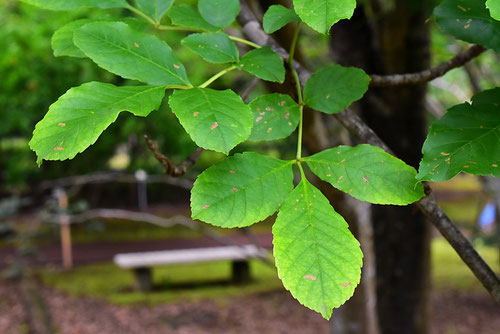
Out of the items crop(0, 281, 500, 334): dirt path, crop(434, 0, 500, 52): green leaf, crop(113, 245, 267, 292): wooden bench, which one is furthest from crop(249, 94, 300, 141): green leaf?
crop(113, 245, 267, 292): wooden bench

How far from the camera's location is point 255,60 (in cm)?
76

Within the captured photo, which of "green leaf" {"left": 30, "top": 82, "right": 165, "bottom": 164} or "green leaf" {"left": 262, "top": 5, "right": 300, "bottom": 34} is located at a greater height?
"green leaf" {"left": 262, "top": 5, "right": 300, "bottom": 34}

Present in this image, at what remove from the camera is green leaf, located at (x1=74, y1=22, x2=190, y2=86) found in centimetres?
68

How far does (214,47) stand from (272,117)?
129 mm

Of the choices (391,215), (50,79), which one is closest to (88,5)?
(391,215)

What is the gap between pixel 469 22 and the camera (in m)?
0.78

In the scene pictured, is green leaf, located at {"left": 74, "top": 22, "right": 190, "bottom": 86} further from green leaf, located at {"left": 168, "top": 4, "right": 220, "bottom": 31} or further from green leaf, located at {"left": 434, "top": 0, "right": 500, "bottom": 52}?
green leaf, located at {"left": 434, "top": 0, "right": 500, "bottom": 52}

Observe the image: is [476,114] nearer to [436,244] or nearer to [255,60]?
[255,60]

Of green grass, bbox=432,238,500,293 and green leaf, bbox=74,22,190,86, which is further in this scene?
green grass, bbox=432,238,500,293

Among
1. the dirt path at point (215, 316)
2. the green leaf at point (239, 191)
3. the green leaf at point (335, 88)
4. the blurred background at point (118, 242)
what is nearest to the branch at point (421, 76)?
the green leaf at point (335, 88)

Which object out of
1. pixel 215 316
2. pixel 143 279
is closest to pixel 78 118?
pixel 215 316

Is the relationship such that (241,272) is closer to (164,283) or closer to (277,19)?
(164,283)

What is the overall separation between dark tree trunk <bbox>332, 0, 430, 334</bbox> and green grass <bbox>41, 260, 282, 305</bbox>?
186 inches

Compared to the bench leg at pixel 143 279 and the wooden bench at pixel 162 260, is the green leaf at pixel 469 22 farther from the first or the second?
the bench leg at pixel 143 279
